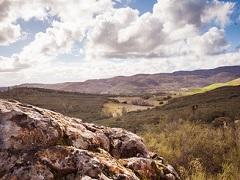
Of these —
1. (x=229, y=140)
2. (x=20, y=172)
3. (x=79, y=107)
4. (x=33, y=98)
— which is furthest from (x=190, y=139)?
(x=33, y=98)

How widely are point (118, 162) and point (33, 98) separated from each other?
177944 mm

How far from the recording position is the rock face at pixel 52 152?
938 cm

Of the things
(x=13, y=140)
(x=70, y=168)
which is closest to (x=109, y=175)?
(x=70, y=168)

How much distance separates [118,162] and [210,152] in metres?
22.0

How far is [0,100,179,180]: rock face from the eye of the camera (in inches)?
369

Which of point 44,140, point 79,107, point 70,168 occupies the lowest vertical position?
point 79,107

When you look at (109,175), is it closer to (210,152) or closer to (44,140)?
(44,140)

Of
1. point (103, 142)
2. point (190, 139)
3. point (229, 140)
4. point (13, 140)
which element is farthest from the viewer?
point (190, 139)

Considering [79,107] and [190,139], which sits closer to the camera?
[190,139]

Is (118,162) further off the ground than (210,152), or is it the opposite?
(118,162)

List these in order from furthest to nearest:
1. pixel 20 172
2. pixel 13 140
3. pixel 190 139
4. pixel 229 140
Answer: pixel 190 139
pixel 229 140
pixel 13 140
pixel 20 172

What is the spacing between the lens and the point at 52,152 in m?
9.81

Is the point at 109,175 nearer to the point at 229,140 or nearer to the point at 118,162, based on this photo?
the point at 118,162

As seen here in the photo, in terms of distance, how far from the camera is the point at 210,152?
103ft
